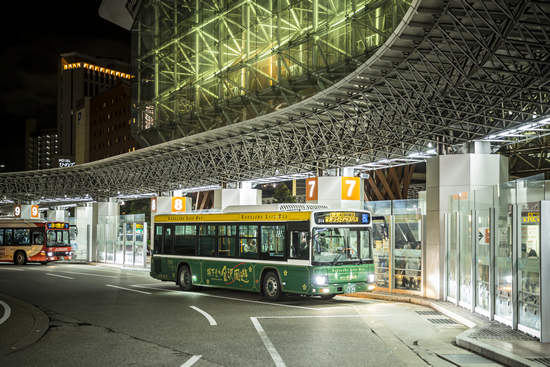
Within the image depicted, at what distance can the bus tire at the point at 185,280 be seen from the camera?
19.6 meters

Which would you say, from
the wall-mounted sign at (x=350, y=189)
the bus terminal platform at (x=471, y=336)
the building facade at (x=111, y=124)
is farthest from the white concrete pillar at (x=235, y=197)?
the building facade at (x=111, y=124)

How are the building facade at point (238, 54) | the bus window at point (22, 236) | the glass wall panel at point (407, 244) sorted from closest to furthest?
the glass wall panel at point (407, 244)
the building facade at point (238, 54)
the bus window at point (22, 236)

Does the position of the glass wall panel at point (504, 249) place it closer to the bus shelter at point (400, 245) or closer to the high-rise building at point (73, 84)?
the bus shelter at point (400, 245)

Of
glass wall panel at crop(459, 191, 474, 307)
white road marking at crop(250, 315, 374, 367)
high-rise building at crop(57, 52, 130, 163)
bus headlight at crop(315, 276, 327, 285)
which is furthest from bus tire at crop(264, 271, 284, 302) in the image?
high-rise building at crop(57, 52, 130, 163)

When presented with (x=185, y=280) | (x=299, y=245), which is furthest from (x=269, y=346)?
(x=185, y=280)

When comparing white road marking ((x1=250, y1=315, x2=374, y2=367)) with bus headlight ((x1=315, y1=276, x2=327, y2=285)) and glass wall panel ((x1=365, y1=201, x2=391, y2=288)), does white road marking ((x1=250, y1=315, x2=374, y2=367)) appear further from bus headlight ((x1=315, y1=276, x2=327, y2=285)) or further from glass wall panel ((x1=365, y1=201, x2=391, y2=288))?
glass wall panel ((x1=365, y1=201, x2=391, y2=288))

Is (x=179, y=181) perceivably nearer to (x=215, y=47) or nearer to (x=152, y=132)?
(x=152, y=132)

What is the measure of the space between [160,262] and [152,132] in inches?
924

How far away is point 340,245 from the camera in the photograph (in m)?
15.9

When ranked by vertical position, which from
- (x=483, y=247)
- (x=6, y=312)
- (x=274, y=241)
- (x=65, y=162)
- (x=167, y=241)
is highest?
(x=65, y=162)

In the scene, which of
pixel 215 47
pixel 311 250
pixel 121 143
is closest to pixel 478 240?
pixel 311 250

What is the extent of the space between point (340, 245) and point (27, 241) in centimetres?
2745

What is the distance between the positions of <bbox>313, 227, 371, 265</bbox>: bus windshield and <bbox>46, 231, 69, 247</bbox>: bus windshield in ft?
87.8

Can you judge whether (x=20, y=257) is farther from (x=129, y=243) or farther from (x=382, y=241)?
(x=382, y=241)
